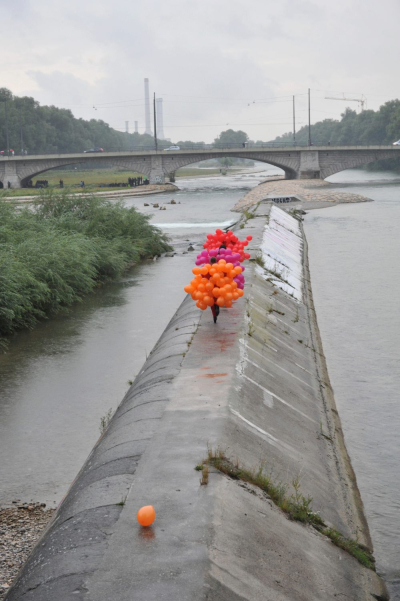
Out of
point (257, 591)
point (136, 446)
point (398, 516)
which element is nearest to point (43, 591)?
point (257, 591)

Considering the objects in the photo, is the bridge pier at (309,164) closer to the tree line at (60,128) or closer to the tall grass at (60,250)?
the tree line at (60,128)

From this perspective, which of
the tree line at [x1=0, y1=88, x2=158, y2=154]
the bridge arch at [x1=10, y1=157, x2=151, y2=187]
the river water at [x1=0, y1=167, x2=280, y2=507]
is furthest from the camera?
the tree line at [x1=0, y1=88, x2=158, y2=154]

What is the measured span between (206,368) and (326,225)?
137 ft

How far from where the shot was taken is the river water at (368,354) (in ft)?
38.4

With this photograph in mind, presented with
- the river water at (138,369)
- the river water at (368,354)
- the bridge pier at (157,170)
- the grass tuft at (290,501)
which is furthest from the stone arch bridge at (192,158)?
the grass tuft at (290,501)

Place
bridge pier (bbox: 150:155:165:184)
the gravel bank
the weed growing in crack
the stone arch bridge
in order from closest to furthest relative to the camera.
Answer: the gravel bank
the weed growing in crack
the stone arch bridge
bridge pier (bbox: 150:155:165:184)

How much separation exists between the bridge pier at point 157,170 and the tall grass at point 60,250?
6490 centimetres

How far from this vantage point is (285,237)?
133ft

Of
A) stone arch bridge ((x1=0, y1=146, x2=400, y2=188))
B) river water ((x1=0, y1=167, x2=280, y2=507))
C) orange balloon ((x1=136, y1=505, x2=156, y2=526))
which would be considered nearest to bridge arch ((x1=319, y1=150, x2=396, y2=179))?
stone arch bridge ((x1=0, y1=146, x2=400, y2=188))

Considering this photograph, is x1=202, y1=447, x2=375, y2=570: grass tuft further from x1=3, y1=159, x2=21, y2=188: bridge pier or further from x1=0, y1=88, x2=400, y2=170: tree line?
x1=0, y1=88, x2=400, y2=170: tree line

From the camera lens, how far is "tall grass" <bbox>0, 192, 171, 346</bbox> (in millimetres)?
23938

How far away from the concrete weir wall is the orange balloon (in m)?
0.10

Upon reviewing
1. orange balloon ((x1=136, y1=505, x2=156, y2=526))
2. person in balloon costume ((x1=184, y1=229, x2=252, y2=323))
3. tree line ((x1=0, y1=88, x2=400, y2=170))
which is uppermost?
tree line ((x1=0, y1=88, x2=400, y2=170))

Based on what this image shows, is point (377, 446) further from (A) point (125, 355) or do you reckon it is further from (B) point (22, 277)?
(B) point (22, 277)
